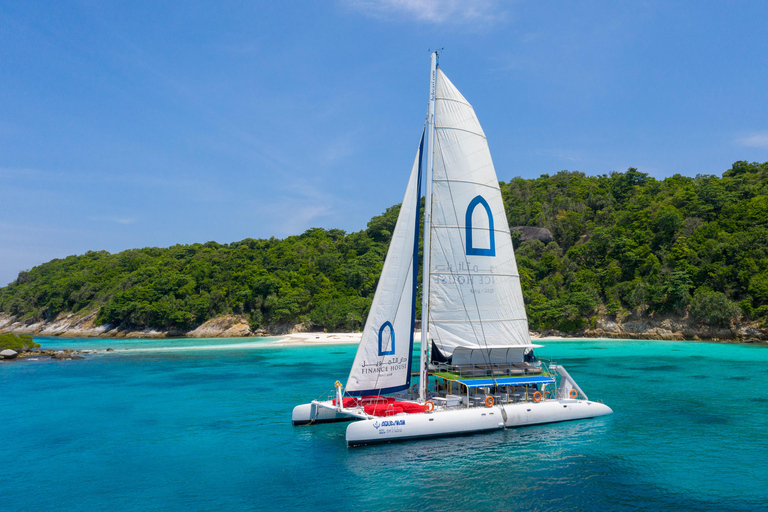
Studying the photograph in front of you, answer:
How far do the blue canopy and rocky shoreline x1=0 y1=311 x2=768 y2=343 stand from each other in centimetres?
5476

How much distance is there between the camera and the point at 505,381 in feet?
62.3

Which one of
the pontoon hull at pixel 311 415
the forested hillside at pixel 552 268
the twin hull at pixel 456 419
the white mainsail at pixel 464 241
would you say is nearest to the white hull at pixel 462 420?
the twin hull at pixel 456 419

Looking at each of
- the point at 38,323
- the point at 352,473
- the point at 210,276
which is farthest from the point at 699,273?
the point at 38,323

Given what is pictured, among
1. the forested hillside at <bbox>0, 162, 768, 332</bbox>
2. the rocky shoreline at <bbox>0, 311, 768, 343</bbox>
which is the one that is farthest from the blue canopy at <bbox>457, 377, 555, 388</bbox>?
the rocky shoreline at <bbox>0, 311, 768, 343</bbox>

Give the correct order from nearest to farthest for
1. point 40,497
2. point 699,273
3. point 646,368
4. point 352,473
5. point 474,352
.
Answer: point 40,497 < point 352,473 < point 474,352 < point 646,368 < point 699,273

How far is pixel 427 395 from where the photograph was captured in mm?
18875

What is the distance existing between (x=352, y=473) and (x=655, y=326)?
64944 millimetres

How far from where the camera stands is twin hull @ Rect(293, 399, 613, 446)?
16406 mm

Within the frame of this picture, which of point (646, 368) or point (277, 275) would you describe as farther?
point (277, 275)

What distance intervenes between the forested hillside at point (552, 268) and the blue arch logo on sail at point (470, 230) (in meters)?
54.2

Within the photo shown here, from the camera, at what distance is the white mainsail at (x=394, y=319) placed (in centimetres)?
1783

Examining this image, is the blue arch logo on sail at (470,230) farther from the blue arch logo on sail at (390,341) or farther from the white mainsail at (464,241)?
the blue arch logo on sail at (390,341)

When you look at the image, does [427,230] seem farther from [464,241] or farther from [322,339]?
[322,339]

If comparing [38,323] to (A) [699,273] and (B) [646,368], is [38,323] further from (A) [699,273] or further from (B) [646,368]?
(A) [699,273]
